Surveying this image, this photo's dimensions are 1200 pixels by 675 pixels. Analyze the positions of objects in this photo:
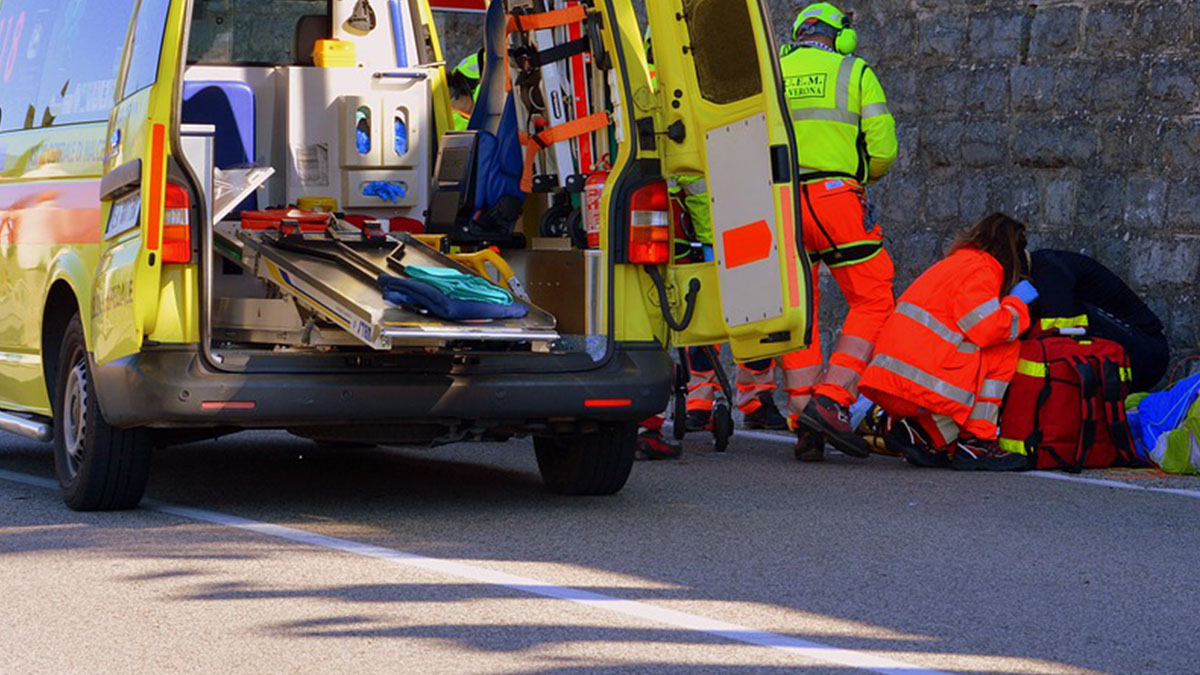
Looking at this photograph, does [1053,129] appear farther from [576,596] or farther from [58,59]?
[576,596]

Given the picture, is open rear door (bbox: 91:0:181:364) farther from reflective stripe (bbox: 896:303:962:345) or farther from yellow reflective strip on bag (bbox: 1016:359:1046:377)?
yellow reflective strip on bag (bbox: 1016:359:1046:377)

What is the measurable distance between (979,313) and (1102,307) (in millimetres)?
1135

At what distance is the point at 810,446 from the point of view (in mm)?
9672

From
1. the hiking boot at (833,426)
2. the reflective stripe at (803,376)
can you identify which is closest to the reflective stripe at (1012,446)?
the hiking boot at (833,426)

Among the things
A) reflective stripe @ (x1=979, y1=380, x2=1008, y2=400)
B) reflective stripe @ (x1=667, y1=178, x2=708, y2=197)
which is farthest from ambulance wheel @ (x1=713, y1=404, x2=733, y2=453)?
reflective stripe @ (x1=667, y1=178, x2=708, y2=197)

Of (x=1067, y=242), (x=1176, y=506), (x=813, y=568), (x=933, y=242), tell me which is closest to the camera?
(x=813, y=568)

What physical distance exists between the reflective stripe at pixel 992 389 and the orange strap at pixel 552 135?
A: 2.25 metres

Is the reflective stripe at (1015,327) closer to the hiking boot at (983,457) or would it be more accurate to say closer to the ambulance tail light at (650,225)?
the hiking boot at (983,457)

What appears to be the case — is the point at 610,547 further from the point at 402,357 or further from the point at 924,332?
the point at 924,332

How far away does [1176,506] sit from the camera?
824 cm

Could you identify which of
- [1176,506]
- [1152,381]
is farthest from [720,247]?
[1152,381]

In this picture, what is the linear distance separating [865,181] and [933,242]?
2214 millimetres

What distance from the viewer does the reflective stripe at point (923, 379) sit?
9.38 meters

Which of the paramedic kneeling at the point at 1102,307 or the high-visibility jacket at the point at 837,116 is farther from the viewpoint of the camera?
the paramedic kneeling at the point at 1102,307
